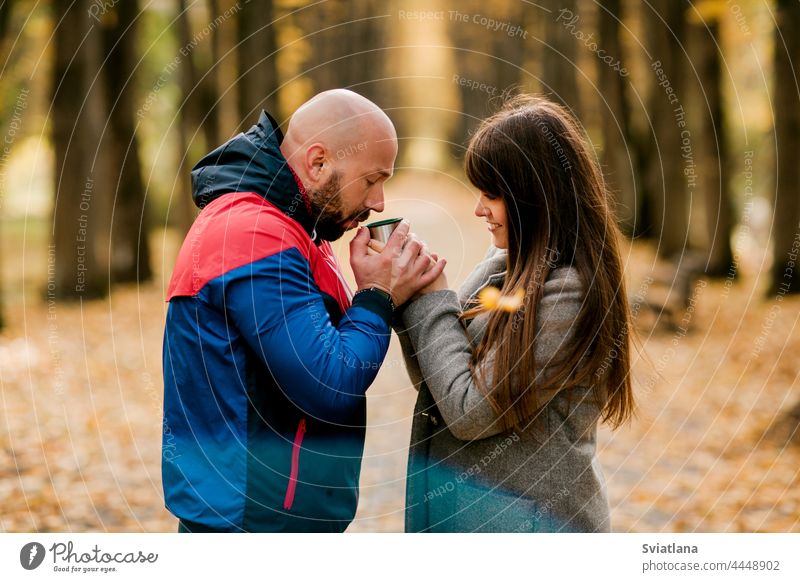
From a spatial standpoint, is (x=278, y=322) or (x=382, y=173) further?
(x=382, y=173)

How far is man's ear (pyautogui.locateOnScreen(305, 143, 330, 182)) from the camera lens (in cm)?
282

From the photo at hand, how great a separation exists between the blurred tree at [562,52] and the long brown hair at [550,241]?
17.2 metres

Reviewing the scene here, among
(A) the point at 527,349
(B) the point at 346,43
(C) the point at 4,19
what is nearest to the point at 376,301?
(A) the point at 527,349

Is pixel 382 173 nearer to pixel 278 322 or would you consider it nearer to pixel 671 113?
pixel 278 322

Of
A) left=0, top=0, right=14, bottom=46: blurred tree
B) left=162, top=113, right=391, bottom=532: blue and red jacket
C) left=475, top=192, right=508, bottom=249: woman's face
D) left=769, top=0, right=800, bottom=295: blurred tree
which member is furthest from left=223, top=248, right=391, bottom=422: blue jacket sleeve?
left=769, top=0, right=800, bottom=295: blurred tree

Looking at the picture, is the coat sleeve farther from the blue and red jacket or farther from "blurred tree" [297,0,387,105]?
"blurred tree" [297,0,387,105]

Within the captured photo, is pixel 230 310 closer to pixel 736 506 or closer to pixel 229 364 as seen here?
pixel 229 364

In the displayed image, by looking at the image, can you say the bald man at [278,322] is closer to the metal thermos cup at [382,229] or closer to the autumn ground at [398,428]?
the metal thermos cup at [382,229]

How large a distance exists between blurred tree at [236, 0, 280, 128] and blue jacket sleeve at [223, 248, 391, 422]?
1129 cm

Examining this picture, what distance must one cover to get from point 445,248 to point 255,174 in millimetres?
20409

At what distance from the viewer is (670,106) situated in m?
16.1

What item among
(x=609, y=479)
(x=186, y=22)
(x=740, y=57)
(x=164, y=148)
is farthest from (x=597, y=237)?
(x=164, y=148)

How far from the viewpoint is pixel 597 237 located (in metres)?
2.98

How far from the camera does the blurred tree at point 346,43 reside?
2481 centimetres
